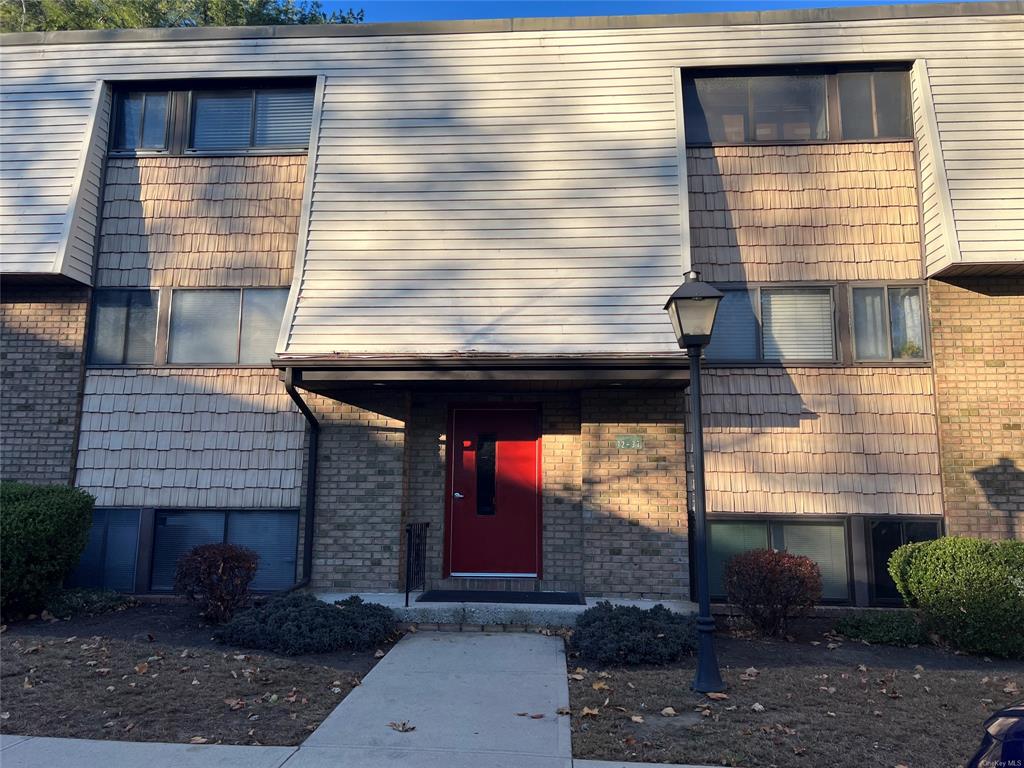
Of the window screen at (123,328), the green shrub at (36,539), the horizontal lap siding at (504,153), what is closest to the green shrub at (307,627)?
the green shrub at (36,539)

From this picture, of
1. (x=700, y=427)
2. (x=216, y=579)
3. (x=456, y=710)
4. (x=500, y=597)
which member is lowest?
(x=456, y=710)

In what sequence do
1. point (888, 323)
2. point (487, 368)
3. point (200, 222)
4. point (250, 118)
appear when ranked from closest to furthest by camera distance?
point (487, 368) → point (888, 323) → point (200, 222) → point (250, 118)

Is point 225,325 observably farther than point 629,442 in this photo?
Yes

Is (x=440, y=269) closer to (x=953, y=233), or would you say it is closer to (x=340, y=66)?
(x=340, y=66)

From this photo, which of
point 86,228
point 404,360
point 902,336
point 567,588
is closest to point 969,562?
point 902,336

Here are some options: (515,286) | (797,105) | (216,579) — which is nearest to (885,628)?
(515,286)

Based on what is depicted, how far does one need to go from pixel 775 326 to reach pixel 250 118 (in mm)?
7244

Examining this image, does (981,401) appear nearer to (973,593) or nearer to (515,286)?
(973,593)

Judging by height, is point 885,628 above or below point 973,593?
below

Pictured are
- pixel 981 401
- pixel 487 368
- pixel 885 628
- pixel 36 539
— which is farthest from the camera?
pixel 981 401

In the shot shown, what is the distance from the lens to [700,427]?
17.8ft

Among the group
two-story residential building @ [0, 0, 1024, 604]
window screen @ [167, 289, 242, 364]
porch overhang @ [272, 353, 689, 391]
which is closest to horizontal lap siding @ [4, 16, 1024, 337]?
two-story residential building @ [0, 0, 1024, 604]

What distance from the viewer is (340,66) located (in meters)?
8.88

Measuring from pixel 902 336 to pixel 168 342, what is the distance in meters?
8.92
